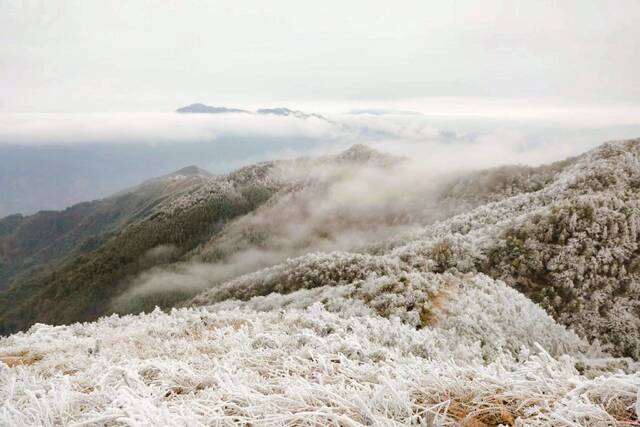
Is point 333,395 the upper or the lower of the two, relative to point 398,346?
upper

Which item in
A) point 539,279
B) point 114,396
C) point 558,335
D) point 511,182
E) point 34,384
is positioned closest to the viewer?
point 114,396

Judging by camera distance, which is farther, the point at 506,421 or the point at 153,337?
the point at 153,337

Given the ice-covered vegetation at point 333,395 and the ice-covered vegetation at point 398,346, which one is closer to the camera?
the ice-covered vegetation at point 333,395

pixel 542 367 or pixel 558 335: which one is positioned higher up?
pixel 542 367

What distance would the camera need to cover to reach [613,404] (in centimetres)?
279

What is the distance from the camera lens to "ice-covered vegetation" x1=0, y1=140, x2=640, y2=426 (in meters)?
3.02

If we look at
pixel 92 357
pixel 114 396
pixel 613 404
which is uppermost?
pixel 613 404

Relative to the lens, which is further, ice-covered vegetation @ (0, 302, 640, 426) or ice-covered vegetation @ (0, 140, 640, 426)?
ice-covered vegetation @ (0, 140, 640, 426)

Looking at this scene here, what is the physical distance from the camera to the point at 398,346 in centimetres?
835

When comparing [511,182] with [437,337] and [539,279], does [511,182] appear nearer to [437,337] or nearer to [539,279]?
[539,279]

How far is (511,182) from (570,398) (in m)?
143

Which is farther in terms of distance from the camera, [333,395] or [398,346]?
[398,346]

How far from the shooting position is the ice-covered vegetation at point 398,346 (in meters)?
3.02

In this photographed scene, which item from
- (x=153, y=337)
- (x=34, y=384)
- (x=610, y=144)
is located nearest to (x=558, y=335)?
(x=153, y=337)
